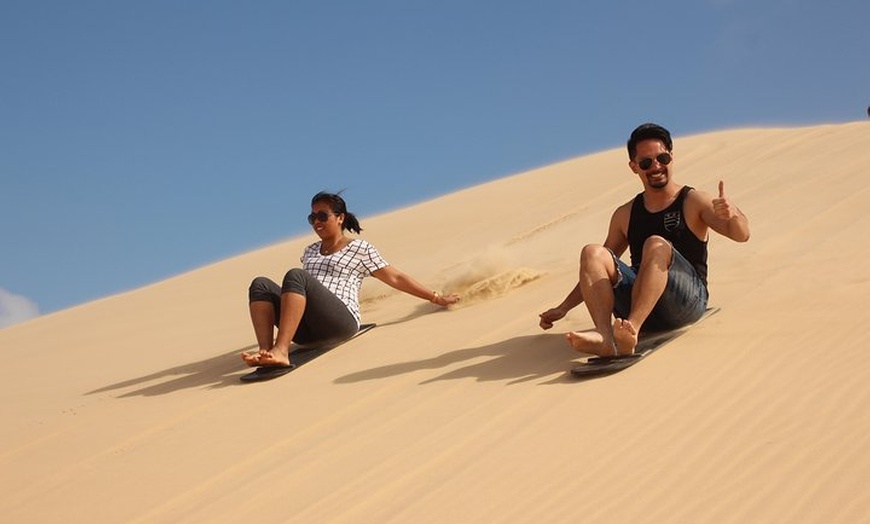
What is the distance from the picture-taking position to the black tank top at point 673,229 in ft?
14.7

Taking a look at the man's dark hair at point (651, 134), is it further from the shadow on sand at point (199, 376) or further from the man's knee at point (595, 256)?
the shadow on sand at point (199, 376)

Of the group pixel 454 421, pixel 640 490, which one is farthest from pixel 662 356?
pixel 640 490

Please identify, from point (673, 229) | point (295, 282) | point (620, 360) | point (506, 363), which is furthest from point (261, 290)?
point (673, 229)

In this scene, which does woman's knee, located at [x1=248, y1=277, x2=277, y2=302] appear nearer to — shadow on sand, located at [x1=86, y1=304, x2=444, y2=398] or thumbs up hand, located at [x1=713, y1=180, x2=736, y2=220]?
shadow on sand, located at [x1=86, y1=304, x2=444, y2=398]

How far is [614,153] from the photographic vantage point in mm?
18734

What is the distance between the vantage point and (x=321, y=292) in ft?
18.4

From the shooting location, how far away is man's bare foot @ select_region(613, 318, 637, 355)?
407 centimetres

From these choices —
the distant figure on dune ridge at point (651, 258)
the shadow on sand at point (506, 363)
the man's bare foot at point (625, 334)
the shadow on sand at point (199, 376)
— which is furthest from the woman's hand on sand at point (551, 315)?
the shadow on sand at point (199, 376)

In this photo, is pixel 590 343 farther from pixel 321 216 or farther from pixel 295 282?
pixel 321 216

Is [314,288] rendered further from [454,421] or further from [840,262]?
[840,262]

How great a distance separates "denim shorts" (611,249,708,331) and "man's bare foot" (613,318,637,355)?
0.34 meters

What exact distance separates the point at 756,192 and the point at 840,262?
400cm

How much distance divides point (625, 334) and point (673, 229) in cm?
73

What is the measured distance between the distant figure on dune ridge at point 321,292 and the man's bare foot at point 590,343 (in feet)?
6.30
